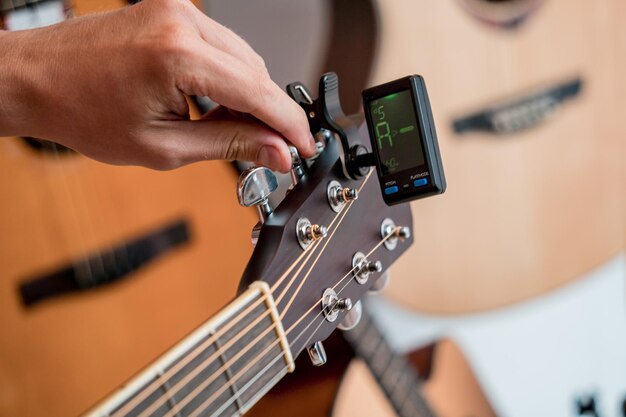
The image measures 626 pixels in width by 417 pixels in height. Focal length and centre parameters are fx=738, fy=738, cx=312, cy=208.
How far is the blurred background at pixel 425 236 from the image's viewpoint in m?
0.84

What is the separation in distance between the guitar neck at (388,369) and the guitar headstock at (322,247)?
245 millimetres

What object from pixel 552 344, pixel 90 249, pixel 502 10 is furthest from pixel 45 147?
pixel 552 344

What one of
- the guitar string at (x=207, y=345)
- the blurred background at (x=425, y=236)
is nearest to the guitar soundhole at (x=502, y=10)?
the blurred background at (x=425, y=236)

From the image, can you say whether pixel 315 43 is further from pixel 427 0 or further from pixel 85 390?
pixel 85 390

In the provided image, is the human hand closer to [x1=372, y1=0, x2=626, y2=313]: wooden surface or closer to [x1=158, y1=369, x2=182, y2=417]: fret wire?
[x1=158, y1=369, x2=182, y2=417]: fret wire

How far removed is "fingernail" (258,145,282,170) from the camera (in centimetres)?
48

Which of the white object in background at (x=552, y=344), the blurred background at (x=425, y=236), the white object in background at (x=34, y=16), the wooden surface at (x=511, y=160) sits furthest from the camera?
the white object in background at (x=552, y=344)

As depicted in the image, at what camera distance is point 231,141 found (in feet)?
1.58

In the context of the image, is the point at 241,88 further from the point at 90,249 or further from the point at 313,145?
the point at 90,249

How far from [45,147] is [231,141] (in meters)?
0.43

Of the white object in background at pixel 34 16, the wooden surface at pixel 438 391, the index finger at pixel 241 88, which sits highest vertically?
the white object in background at pixel 34 16

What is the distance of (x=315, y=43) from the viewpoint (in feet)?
2.95

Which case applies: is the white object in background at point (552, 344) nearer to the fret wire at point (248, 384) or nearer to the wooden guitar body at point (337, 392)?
the wooden guitar body at point (337, 392)

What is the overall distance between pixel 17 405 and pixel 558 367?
3.07 feet
